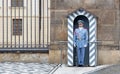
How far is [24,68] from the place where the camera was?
14.2 metres

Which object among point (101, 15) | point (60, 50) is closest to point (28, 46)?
point (60, 50)

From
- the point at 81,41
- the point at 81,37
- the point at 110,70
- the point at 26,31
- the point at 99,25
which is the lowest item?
the point at 110,70

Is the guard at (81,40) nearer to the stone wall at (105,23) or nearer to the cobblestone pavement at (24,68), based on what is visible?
the stone wall at (105,23)

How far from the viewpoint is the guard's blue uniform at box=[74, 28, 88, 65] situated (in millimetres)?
14719

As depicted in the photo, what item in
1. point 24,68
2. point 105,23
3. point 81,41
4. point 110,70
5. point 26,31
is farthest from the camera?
point 26,31

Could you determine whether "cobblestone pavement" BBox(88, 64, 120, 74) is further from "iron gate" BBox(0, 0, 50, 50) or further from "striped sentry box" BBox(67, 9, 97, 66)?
"iron gate" BBox(0, 0, 50, 50)

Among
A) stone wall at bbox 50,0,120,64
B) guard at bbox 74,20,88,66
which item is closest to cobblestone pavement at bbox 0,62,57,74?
guard at bbox 74,20,88,66

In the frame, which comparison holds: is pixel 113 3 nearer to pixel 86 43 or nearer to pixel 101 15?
pixel 101 15

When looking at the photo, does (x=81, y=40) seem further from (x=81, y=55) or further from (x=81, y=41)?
(x=81, y=55)

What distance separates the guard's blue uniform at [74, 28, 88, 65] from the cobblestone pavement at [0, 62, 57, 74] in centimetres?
87

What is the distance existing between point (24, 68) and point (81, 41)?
6.56 ft

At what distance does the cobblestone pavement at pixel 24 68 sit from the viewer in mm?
13383

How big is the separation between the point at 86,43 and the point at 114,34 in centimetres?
102

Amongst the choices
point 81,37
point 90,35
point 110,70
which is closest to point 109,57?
point 90,35
